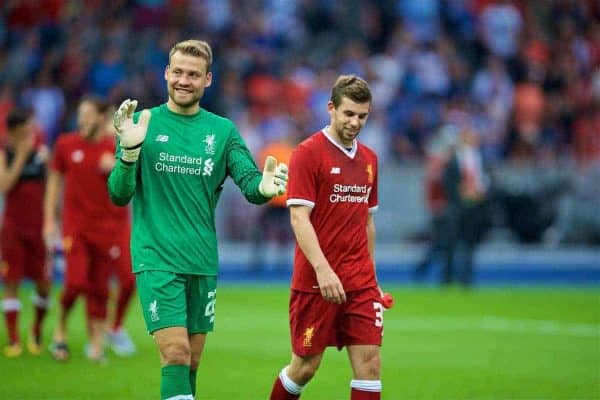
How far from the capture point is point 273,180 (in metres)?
7.46

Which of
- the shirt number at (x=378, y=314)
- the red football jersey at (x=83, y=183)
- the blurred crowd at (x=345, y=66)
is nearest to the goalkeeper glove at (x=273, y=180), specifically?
the shirt number at (x=378, y=314)

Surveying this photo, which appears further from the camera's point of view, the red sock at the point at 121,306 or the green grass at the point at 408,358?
the red sock at the point at 121,306

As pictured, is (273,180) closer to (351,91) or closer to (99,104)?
(351,91)

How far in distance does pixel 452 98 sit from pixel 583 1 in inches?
212

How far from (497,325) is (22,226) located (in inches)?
263

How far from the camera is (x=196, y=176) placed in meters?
7.82

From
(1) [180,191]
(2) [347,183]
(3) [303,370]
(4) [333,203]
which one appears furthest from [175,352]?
(2) [347,183]

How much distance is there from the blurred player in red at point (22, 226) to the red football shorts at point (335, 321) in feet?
18.4

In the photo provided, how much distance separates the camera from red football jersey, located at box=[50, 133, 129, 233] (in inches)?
500

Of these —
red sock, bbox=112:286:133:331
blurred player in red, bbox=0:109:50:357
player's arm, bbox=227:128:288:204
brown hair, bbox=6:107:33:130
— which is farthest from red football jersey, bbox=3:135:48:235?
player's arm, bbox=227:128:288:204

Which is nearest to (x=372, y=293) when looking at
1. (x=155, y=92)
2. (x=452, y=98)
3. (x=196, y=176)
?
(x=196, y=176)

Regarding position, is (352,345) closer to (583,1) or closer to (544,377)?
(544,377)

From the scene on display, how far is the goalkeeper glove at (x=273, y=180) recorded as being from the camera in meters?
7.43

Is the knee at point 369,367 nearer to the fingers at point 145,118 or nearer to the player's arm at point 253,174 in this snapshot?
the player's arm at point 253,174
